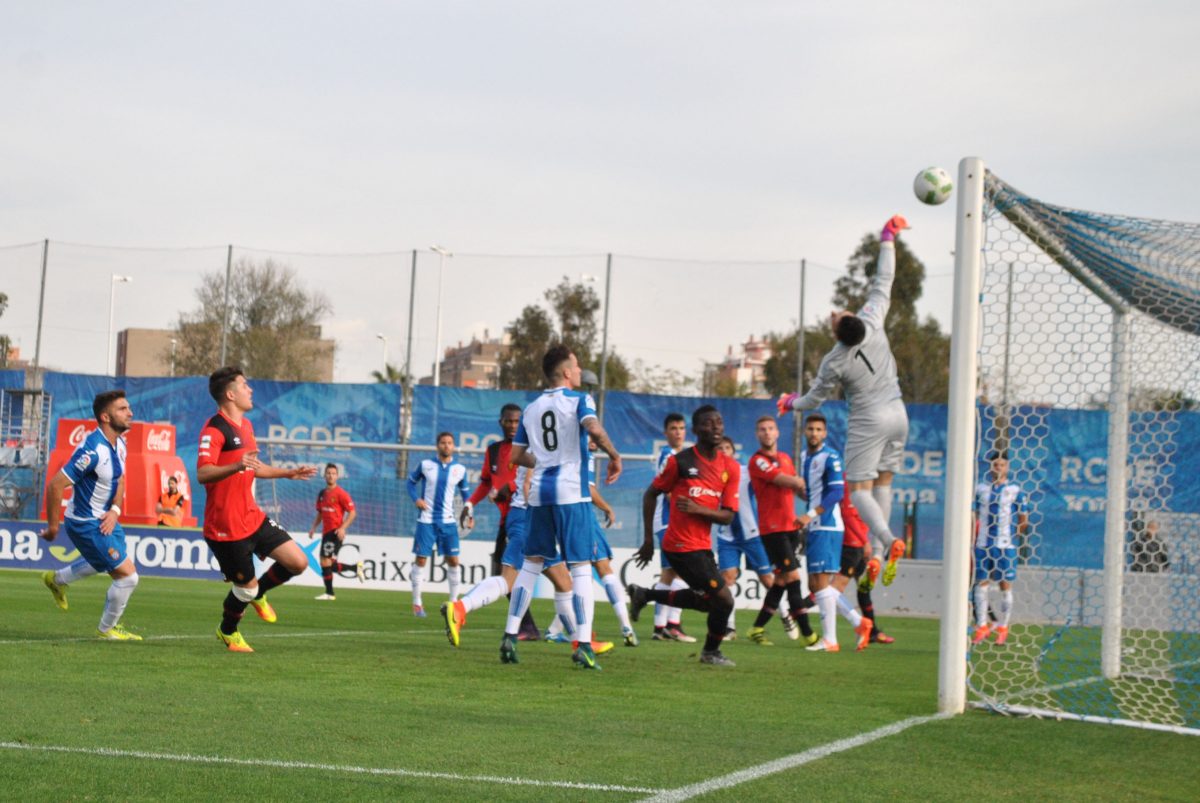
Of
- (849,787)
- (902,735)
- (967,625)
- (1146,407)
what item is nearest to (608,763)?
(849,787)

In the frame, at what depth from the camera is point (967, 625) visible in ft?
28.6

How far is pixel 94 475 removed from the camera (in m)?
11.7

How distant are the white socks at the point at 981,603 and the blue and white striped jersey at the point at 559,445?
3.85 metres

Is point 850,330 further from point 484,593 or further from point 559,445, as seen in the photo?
point 484,593

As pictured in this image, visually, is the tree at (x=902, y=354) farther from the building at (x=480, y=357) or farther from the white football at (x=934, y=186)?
the white football at (x=934, y=186)

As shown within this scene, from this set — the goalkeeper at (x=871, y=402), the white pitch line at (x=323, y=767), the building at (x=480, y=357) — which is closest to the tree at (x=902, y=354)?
the building at (x=480, y=357)

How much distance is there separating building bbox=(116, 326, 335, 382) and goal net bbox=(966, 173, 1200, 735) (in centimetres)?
2719

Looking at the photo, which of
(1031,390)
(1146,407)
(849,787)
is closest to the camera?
(849,787)

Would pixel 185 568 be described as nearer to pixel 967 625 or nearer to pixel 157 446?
pixel 157 446

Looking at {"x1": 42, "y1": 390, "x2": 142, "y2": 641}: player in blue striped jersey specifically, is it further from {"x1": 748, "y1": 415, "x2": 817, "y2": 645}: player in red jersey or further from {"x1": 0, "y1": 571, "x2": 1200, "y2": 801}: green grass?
{"x1": 748, "y1": 415, "x2": 817, "y2": 645}: player in red jersey

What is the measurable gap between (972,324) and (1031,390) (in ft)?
3.00

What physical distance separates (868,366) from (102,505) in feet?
21.1

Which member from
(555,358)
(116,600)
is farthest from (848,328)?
(116,600)

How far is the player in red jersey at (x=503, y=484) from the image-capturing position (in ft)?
45.9
